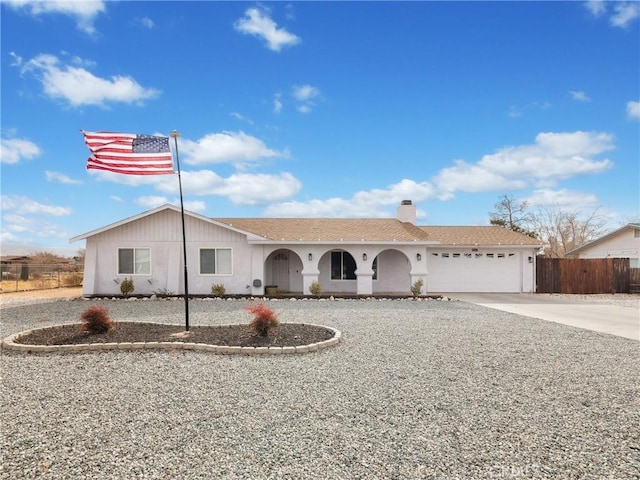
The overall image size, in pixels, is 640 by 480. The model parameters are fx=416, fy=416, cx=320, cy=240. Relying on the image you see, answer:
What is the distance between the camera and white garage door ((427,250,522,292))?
810 inches

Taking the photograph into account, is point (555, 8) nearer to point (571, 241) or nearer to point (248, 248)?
point (248, 248)

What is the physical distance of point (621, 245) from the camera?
2375 centimetres

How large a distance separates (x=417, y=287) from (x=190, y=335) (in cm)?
1121

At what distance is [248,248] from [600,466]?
15.4m

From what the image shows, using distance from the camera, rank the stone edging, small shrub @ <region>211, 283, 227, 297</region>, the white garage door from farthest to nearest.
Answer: the white garage door, small shrub @ <region>211, 283, 227, 297</region>, the stone edging

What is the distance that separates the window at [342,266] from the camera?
19609mm

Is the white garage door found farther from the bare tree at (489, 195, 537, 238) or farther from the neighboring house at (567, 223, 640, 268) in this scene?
the bare tree at (489, 195, 537, 238)

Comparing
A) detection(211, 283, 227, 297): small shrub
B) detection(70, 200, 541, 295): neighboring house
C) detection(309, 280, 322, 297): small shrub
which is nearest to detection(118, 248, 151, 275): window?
detection(70, 200, 541, 295): neighboring house

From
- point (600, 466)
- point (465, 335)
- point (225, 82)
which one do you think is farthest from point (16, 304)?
point (600, 466)

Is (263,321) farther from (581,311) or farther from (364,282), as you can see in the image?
(581,311)

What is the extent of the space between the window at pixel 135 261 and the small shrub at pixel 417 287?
11.3 meters

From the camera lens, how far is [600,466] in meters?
3.43

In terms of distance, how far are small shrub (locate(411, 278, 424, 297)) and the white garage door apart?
2.90 meters

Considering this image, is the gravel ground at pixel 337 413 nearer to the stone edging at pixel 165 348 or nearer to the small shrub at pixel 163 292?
the stone edging at pixel 165 348
